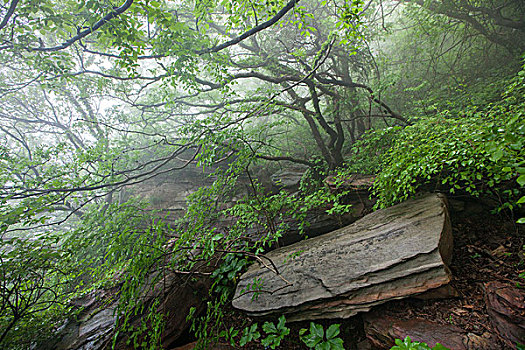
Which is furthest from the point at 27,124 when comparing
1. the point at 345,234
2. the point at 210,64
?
the point at 345,234

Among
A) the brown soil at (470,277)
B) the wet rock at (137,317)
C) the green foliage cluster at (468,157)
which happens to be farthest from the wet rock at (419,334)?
the wet rock at (137,317)

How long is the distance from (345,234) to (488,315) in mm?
1503

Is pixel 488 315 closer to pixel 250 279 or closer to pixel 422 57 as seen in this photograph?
pixel 250 279

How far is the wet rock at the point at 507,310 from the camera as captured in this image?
148cm

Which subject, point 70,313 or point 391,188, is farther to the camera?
point 70,313

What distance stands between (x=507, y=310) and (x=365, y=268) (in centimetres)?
105

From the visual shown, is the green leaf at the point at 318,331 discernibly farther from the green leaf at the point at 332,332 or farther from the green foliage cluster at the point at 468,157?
the green foliage cluster at the point at 468,157

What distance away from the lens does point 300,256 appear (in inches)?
117

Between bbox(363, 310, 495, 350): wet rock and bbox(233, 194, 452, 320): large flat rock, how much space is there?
24 centimetres

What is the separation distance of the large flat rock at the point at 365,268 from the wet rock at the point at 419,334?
0.24 metres

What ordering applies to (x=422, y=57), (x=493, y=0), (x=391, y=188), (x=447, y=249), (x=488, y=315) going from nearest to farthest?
(x=488, y=315)
(x=447, y=249)
(x=391, y=188)
(x=493, y=0)
(x=422, y=57)

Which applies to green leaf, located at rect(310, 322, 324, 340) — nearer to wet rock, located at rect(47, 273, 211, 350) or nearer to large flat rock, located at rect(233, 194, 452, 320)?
large flat rock, located at rect(233, 194, 452, 320)

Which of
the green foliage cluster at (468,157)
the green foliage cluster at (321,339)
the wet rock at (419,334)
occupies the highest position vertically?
the green foliage cluster at (468,157)

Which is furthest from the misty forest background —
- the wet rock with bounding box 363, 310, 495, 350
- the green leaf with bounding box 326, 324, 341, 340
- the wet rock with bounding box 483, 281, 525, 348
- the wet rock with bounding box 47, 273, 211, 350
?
the wet rock with bounding box 363, 310, 495, 350
